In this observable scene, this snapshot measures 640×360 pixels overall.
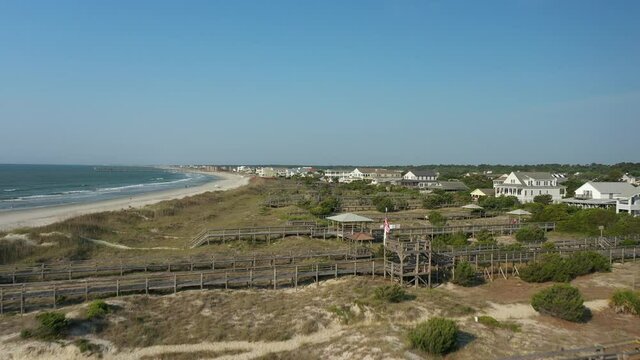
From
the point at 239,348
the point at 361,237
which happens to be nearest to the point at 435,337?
the point at 239,348

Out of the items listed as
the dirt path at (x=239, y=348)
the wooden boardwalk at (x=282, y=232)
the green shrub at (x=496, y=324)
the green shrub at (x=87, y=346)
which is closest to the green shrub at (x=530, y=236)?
the wooden boardwalk at (x=282, y=232)

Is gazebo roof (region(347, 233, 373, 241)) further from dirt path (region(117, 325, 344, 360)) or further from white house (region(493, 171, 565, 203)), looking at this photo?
white house (region(493, 171, 565, 203))

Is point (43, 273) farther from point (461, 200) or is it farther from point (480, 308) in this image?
point (461, 200)

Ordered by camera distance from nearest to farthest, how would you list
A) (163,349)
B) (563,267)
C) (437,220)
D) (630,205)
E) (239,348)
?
1. (163,349)
2. (239,348)
3. (563,267)
4. (437,220)
5. (630,205)

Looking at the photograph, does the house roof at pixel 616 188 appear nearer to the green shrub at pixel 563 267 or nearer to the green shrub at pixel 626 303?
the green shrub at pixel 563 267

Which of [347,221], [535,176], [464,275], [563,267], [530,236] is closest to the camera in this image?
[464,275]

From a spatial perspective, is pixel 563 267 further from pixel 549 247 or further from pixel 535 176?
pixel 535 176

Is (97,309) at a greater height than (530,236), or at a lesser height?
lesser
